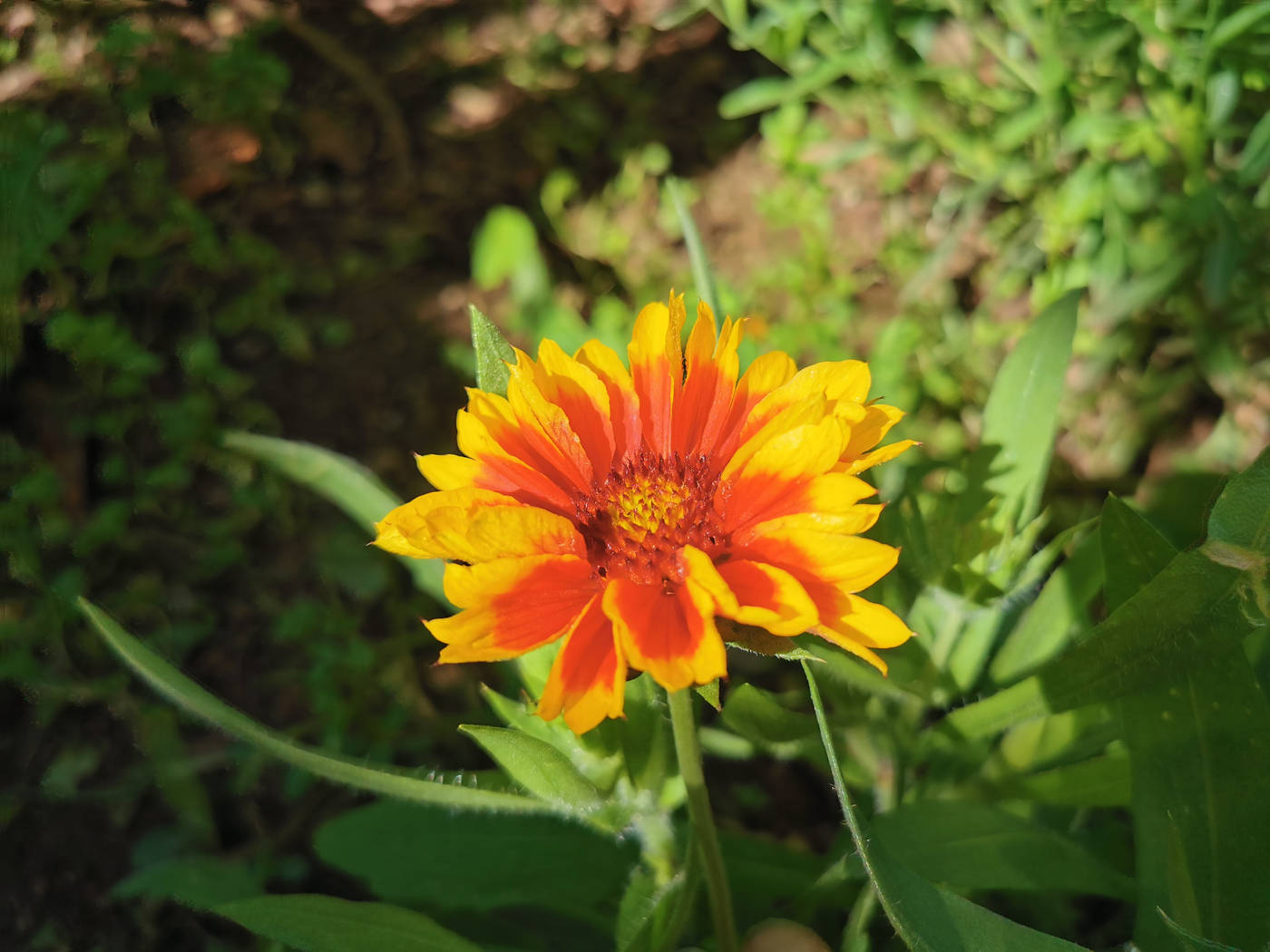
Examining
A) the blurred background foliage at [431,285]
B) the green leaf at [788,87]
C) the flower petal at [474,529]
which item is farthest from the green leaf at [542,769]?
the green leaf at [788,87]

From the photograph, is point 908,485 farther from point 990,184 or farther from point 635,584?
point 990,184

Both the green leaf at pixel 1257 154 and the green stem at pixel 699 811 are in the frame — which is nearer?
the green stem at pixel 699 811

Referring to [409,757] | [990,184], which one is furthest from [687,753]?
[990,184]

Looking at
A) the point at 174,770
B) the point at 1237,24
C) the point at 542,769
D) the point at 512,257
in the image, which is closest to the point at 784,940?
the point at 542,769

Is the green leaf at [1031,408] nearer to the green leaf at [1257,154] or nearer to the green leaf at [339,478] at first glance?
the green leaf at [1257,154]

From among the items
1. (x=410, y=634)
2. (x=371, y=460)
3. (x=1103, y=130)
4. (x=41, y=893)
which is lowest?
(x=41, y=893)
